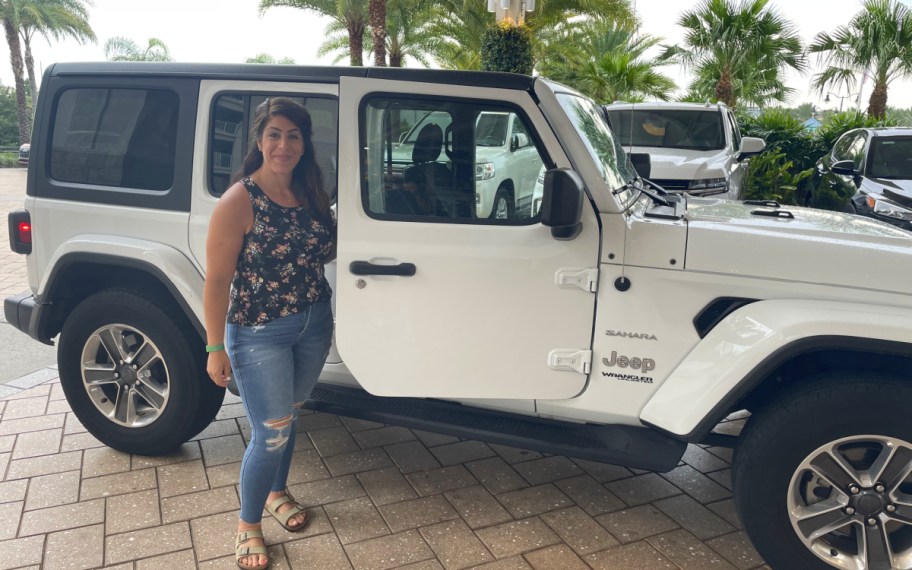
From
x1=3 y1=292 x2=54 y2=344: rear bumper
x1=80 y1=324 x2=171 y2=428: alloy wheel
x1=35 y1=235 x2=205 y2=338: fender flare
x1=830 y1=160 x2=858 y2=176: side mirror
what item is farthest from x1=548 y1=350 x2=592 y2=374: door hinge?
x1=830 y1=160 x2=858 y2=176: side mirror

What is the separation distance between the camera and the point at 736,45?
610 inches

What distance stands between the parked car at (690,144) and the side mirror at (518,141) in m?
5.26

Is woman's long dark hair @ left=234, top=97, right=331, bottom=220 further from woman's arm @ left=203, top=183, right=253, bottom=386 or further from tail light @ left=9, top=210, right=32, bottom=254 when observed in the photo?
tail light @ left=9, top=210, right=32, bottom=254

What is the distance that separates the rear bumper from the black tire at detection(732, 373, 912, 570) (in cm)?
343

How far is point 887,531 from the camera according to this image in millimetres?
2645

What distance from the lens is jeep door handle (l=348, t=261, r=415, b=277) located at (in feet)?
9.32

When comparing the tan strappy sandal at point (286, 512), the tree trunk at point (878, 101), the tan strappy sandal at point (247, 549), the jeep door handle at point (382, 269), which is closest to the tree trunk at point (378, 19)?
the tree trunk at point (878, 101)

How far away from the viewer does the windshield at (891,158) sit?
7898 millimetres

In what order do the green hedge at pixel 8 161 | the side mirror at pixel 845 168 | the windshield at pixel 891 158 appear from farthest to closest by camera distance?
the green hedge at pixel 8 161
the side mirror at pixel 845 168
the windshield at pixel 891 158

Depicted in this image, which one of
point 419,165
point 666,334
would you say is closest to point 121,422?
point 419,165

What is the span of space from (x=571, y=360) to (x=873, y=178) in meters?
6.90

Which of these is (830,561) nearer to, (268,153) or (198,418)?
(268,153)

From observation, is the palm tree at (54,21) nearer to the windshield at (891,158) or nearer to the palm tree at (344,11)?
the palm tree at (344,11)

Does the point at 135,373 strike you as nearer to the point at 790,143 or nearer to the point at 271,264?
the point at 271,264
